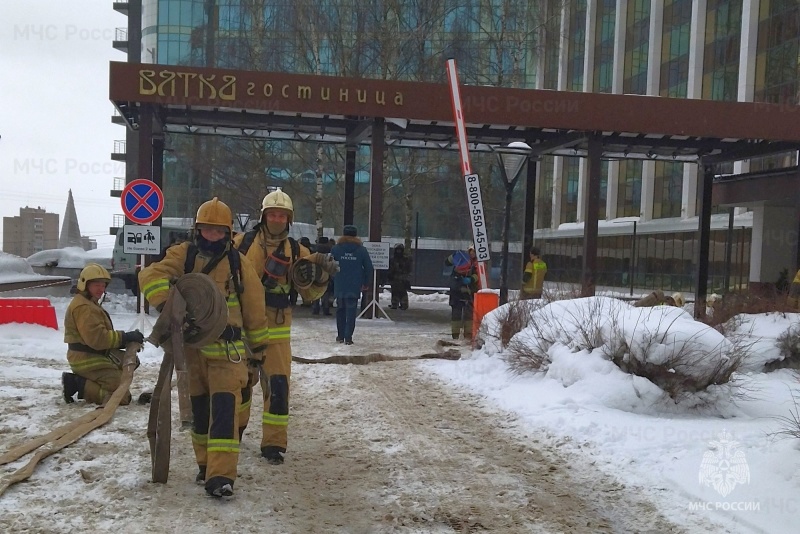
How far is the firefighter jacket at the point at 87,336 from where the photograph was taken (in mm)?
7102

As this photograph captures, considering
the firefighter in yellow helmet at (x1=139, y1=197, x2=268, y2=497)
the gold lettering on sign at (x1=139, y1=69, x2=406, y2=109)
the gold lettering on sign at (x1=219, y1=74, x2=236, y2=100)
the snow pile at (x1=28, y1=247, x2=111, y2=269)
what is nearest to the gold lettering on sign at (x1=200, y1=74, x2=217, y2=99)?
the gold lettering on sign at (x1=139, y1=69, x2=406, y2=109)

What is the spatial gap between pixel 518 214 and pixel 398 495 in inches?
1741

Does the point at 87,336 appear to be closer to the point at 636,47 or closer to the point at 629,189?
the point at 629,189

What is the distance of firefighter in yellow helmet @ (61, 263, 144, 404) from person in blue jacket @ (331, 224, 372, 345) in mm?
4979

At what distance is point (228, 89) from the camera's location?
1571 centimetres

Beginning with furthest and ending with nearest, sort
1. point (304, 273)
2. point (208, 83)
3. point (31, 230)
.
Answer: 1. point (31, 230)
2. point (208, 83)
3. point (304, 273)

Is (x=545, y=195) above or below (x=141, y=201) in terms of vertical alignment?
above

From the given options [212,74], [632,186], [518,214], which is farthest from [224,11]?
[212,74]

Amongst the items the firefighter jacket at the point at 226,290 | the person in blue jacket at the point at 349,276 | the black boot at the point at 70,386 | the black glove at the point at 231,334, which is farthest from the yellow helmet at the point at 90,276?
the person in blue jacket at the point at 349,276

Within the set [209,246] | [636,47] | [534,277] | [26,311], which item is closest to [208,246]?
[209,246]

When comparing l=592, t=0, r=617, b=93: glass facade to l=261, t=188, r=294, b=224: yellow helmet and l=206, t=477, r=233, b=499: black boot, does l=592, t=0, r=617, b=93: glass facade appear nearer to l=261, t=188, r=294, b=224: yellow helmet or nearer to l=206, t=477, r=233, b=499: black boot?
l=261, t=188, r=294, b=224: yellow helmet

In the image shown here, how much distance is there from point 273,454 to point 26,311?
8140 mm

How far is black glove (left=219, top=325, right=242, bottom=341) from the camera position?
4664 mm

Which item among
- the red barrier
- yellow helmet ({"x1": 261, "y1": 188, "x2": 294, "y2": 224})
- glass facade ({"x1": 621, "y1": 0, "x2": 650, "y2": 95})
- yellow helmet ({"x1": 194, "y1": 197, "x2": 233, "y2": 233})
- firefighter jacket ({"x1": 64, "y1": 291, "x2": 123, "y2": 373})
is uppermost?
glass facade ({"x1": 621, "y1": 0, "x2": 650, "y2": 95})
